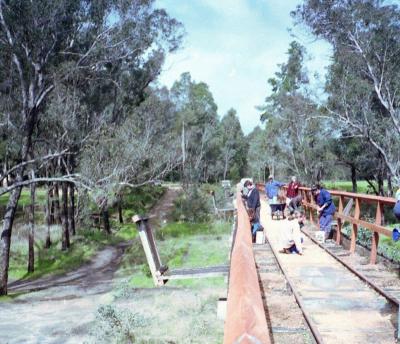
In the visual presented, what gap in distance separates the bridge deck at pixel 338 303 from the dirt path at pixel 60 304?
203 inches

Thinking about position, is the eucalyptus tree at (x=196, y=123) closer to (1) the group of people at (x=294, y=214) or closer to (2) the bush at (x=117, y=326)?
(1) the group of people at (x=294, y=214)

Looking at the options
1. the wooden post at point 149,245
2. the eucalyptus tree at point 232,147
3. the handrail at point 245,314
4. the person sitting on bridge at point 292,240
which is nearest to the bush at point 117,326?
the wooden post at point 149,245

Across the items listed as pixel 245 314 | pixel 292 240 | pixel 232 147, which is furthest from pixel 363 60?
pixel 232 147

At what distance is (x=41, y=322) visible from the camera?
13.8 meters

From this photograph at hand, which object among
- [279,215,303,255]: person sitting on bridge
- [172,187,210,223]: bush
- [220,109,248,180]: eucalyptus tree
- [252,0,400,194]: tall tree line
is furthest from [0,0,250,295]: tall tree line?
[220,109,248,180]: eucalyptus tree

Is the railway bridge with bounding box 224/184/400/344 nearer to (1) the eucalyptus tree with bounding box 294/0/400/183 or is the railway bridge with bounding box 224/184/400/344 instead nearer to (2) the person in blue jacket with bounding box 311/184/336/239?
(2) the person in blue jacket with bounding box 311/184/336/239

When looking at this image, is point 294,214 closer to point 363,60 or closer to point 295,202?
point 295,202

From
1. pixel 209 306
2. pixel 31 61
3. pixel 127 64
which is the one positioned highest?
pixel 127 64

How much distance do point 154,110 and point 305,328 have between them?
1612 inches

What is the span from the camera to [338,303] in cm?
652

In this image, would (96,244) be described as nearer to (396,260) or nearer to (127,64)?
(127,64)

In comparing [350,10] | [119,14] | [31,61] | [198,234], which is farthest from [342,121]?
[31,61]

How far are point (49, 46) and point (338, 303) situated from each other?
18642 millimetres

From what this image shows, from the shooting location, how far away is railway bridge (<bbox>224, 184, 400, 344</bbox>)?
2.70 meters
